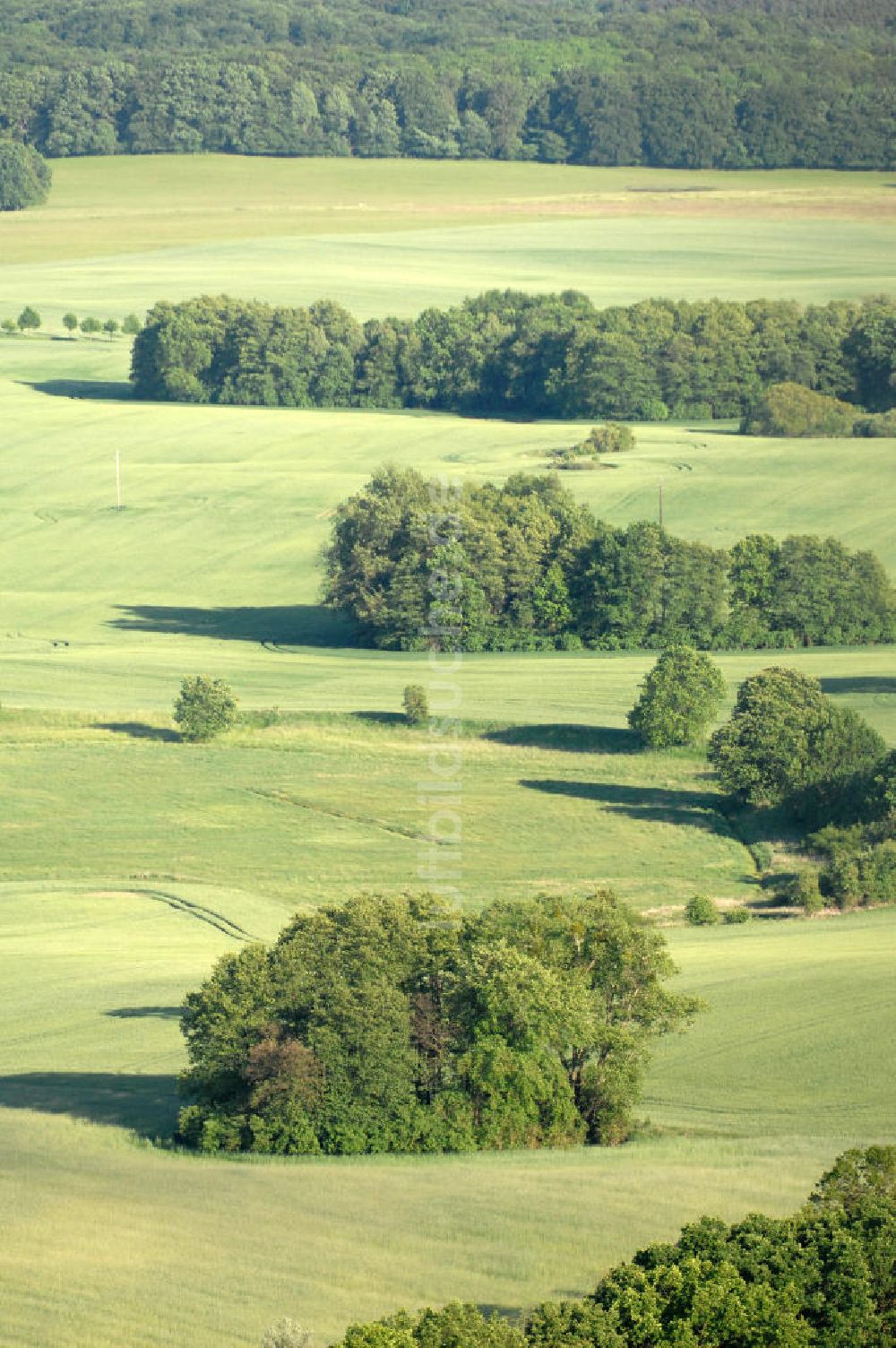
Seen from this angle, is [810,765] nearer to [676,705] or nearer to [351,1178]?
[676,705]

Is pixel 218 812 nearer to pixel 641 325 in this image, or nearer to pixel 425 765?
pixel 425 765

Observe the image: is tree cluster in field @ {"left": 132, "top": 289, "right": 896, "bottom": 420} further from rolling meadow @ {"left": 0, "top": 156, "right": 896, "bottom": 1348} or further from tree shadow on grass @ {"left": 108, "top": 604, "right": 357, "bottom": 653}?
tree shadow on grass @ {"left": 108, "top": 604, "right": 357, "bottom": 653}

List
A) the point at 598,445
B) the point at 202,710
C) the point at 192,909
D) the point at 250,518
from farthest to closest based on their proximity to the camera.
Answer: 1. the point at 598,445
2. the point at 250,518
3. the point at 202,710
4. the point at 192,909

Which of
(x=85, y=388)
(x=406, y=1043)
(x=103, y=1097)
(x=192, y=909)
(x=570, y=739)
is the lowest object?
(x=103, y=1097)

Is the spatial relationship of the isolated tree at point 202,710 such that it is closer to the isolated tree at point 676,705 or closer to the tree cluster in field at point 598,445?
the isolated tree at point 676,705

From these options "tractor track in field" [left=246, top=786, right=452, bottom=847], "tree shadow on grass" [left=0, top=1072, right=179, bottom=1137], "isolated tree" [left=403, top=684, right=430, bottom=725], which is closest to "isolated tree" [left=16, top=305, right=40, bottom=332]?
"isolated tree" [left=403, top=684, right=430, bottom=725]

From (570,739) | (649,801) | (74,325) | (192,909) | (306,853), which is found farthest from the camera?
(74,325)

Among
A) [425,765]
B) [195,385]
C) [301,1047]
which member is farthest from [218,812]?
[195,385]

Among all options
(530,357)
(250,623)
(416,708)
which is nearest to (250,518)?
(250,623)

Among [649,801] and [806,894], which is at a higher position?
[649,801]

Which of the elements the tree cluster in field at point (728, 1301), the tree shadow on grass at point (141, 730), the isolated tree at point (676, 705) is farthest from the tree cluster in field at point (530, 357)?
the tree cluster in field at point (728, 1301)
